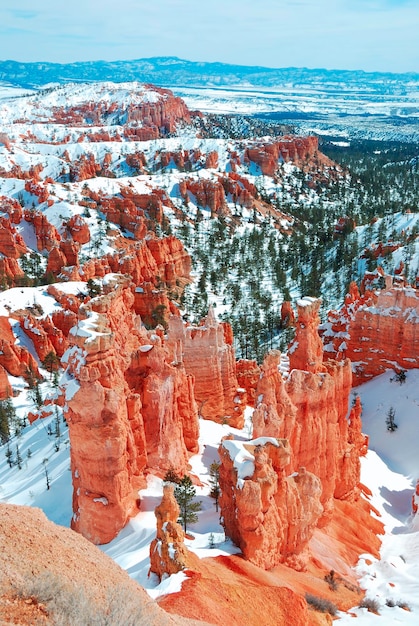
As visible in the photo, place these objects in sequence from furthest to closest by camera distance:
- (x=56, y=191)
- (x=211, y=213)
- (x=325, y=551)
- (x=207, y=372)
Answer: (x=211, y=213) → (x=56, y=191) → (x=207, y=372) → (x=325, y=551)

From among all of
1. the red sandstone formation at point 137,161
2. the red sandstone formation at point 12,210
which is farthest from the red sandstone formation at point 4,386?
the red sandstone formation at point 137,161

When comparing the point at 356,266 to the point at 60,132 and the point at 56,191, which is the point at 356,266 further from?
the point at 60,132

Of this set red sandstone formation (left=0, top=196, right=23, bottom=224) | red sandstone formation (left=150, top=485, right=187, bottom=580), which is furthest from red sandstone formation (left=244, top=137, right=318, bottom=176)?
red sandstone formation (left=150, top=485, right=187, bottom=580)

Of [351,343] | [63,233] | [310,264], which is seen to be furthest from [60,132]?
[351,343]

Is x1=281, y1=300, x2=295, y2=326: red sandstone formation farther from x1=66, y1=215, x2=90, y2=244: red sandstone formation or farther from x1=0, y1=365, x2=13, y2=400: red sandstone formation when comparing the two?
x1=66, y1=215, x2=90, y2=244: red sandstone formation

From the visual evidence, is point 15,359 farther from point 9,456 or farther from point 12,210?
point 12,210

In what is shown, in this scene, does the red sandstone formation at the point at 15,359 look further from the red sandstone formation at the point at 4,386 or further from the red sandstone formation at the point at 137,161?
the red sandstone formation at the point at 137,161
